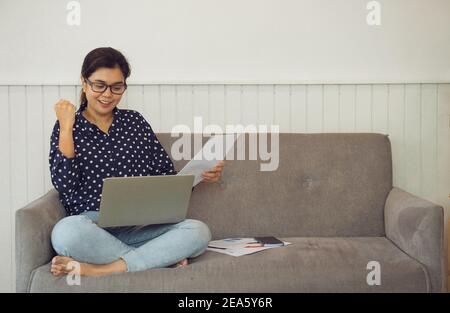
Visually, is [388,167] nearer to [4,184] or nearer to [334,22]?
[334,22]

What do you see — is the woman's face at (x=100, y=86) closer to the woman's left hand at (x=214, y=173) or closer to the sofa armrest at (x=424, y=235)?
the woman's left hand at (x=214, y=173)

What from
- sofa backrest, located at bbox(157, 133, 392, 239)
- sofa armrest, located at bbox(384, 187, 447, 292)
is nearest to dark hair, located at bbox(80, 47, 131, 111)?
sofa backrest, located at bbox(157, 133, 392, 239)

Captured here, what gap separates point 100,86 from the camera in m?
2.20

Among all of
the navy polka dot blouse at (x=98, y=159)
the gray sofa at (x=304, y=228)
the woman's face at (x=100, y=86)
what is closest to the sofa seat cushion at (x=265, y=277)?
the gray sofa at (x=304, y=228)

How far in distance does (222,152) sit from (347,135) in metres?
0.57

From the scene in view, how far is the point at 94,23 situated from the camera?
108 inches

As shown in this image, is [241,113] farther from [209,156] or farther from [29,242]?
[29,242]

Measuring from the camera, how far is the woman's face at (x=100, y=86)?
2211 mm

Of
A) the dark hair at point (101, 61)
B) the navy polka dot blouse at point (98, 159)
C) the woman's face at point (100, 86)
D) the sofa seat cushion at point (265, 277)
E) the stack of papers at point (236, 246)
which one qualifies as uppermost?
the dark hair at point (101, 61)

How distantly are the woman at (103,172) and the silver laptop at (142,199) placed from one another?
0.07 m

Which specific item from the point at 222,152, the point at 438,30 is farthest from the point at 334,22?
the point at 222,152

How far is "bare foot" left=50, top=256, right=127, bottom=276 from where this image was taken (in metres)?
1.89

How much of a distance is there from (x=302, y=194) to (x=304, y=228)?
14 centimetres

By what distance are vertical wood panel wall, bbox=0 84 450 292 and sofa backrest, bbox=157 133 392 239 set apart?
34cm
